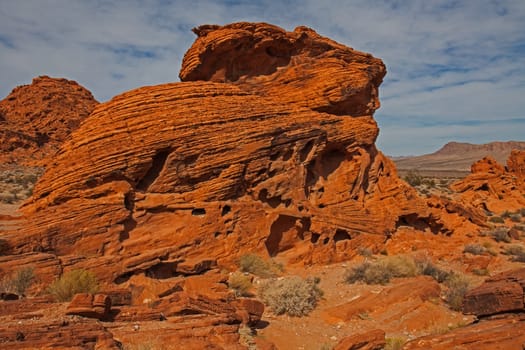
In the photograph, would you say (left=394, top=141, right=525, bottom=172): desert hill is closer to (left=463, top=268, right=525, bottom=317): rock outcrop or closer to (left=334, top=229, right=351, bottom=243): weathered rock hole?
(left=334, top=229, right=351, bottom=243): weathered rock hole

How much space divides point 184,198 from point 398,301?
6.71 metres

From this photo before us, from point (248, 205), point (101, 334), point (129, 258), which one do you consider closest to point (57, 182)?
point (129, 258)

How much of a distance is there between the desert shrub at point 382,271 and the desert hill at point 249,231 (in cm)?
7

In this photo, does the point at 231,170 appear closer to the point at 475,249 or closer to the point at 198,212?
the point at 198,212

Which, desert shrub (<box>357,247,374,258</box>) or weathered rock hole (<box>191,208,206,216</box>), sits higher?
weathered rock hole (<box>191,208,206,216</box>)

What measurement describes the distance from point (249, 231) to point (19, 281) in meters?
6.49

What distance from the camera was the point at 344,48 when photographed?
54.7 feet

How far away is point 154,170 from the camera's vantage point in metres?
13.2

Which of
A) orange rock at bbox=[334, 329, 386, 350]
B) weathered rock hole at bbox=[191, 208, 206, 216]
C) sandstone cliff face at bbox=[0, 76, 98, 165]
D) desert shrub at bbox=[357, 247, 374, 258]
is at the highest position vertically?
sandstone cliff face at bbox=[0, 76, 98, 165]

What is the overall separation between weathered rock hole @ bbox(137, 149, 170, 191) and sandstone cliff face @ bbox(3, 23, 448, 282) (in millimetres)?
38

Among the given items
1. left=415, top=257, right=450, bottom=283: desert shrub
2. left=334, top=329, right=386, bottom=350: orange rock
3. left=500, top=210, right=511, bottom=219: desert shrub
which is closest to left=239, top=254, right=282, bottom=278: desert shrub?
left=415, top=257, right=450, bottom=283: desert shrub

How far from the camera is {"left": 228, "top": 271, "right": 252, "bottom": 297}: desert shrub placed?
11320 millimetres

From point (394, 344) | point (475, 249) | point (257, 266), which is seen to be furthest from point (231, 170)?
point (475, 249)

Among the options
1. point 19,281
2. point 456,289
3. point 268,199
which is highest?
point 268,199
